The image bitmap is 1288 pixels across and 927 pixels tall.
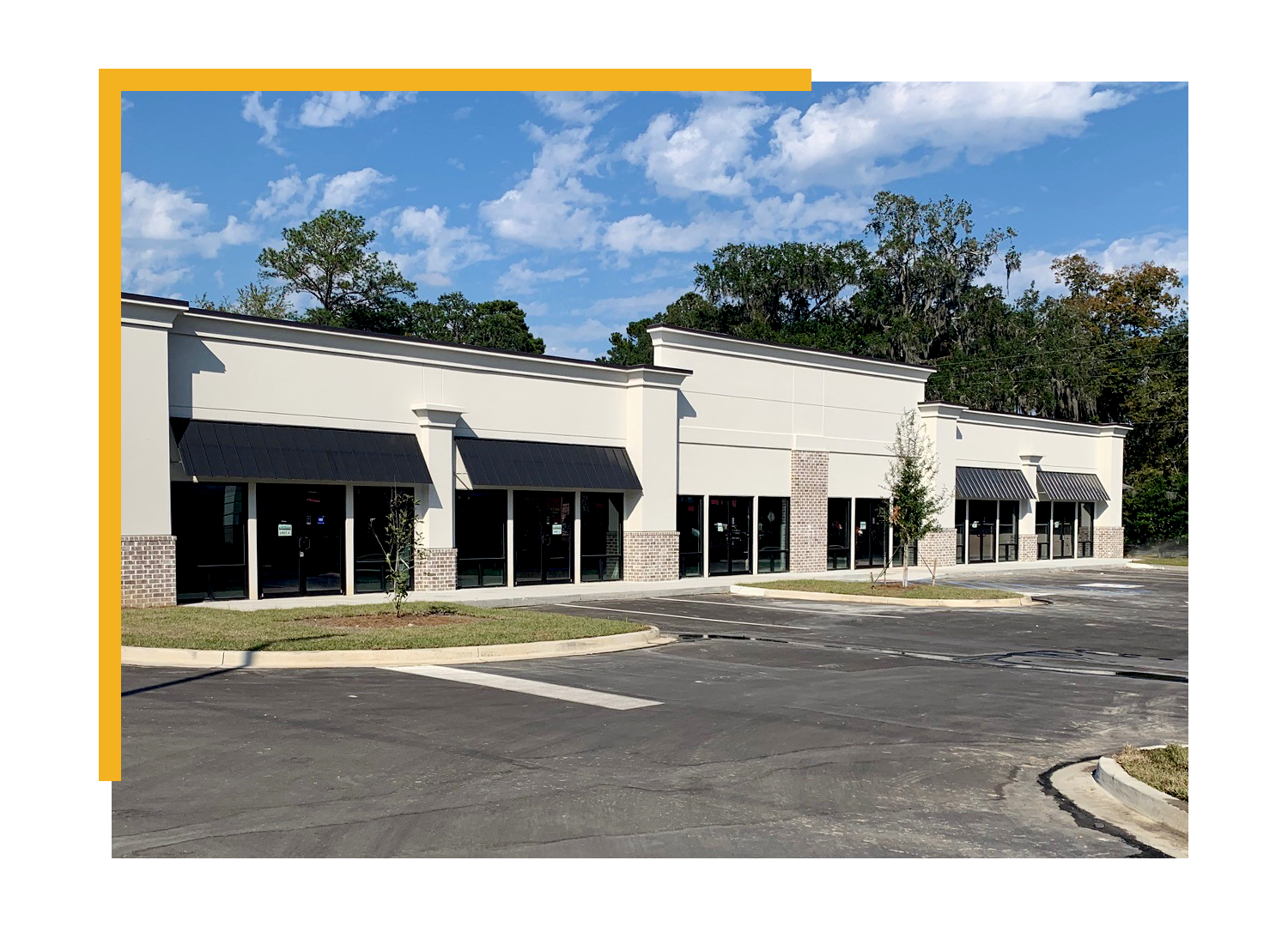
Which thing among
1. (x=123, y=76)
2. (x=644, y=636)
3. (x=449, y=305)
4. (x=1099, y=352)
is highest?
(x=449, y=305)

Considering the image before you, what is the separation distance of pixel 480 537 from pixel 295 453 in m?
5.23

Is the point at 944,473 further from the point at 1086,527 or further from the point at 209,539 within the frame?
the point at 209,539

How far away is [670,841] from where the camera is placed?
21.6ft

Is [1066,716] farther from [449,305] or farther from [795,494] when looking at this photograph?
[449,305]

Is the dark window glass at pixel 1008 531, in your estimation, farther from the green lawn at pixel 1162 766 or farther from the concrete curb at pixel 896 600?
the green lawn at pixel 1162 766

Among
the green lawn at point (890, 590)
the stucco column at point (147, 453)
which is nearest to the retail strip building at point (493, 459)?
the stucco column at point (147, 453)

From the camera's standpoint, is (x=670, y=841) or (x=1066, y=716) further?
(x=1066, y=716)

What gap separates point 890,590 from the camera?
27359 millimetres

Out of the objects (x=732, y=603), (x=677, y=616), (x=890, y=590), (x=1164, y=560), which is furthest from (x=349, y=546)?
(x=1164, y=560)

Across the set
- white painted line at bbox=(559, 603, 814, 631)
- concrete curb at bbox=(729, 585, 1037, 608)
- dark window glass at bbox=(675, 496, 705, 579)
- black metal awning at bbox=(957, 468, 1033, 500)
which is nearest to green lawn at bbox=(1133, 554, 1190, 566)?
black metal awning at bbox=(957, 468, 1033, 500)

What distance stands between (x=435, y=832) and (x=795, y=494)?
2832 centimetres

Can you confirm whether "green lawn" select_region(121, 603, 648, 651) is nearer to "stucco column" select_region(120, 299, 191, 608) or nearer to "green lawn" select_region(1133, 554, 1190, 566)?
"stucco column" select_region(120, 299, 191, 608)
